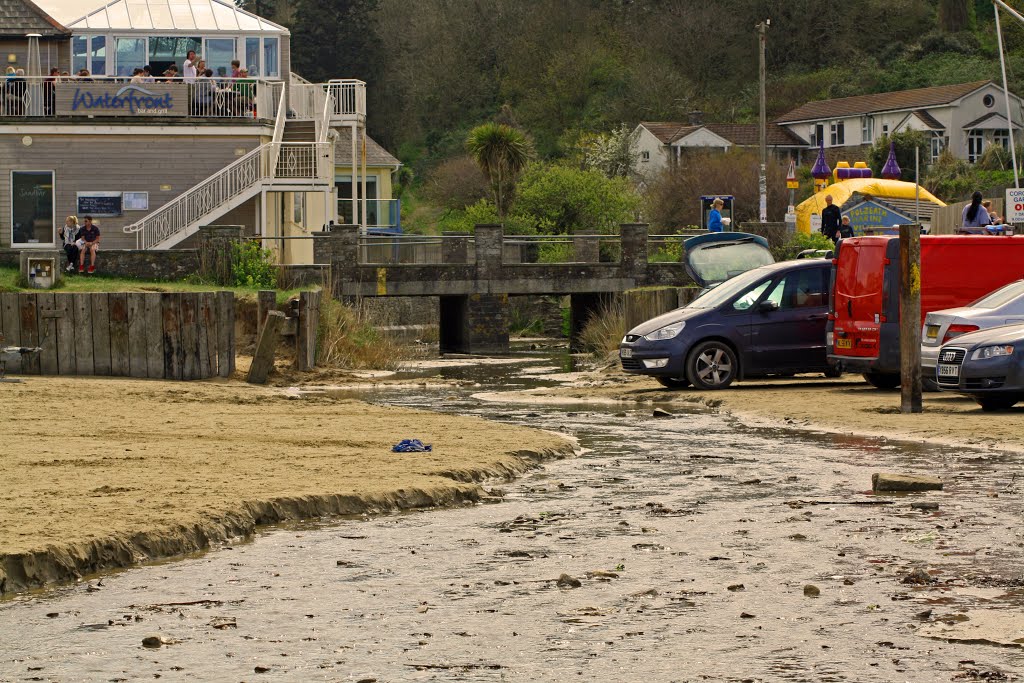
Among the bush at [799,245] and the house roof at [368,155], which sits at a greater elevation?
the house roof at [368,155]

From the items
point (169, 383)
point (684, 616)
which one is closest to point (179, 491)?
point (684, 616)

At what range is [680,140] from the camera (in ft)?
278

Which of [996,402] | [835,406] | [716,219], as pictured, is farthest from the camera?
[716,219]

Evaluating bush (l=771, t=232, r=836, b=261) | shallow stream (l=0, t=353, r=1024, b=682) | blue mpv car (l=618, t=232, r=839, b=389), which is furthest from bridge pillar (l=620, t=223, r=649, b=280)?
shallow stream (l=0, t=353, r=1024, b=682)

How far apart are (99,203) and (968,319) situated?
26.5 metres

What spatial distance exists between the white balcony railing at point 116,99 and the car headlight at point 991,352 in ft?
84.2

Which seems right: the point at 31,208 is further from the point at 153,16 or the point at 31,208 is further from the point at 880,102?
the point at 880,102

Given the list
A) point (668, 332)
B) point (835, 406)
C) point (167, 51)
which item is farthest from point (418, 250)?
point (835, 406)

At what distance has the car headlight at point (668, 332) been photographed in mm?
24750

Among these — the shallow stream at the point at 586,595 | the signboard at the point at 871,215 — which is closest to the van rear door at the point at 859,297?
the shallow stream at the point at 586,595

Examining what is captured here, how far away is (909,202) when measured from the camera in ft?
156

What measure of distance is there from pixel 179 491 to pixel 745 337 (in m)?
13.1

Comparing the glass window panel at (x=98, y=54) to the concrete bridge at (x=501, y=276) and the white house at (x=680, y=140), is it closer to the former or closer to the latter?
the concrete bridge at (x=501, y=276)

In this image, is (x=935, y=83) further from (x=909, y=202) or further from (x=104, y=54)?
(x=104, y=54)
